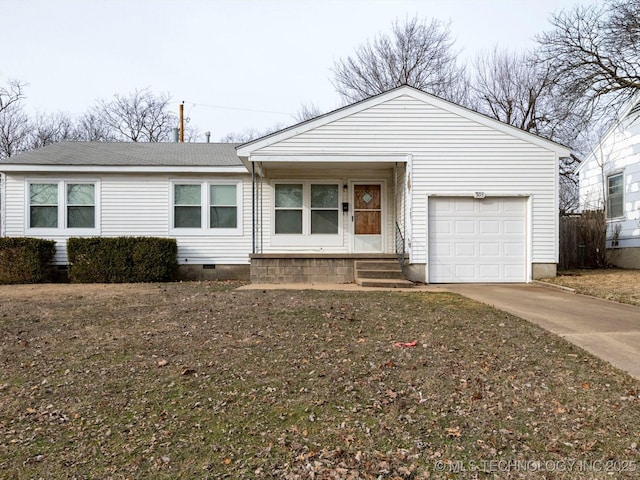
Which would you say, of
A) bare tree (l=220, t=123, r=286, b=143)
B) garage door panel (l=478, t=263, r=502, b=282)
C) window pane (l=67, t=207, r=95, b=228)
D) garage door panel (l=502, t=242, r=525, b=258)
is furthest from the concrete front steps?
bare tree (l=220, t=123, r=286, b=143)

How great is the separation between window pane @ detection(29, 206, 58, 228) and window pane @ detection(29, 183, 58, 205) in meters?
0.19

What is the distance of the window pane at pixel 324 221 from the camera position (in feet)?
40.5

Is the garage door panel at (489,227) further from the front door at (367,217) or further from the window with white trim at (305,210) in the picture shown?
the window with white trim at (305,210)

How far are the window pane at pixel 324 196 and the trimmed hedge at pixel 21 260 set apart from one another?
7170mm

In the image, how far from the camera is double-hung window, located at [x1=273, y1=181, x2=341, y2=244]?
12.3m

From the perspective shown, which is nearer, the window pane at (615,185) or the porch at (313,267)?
the porch at (313,267)

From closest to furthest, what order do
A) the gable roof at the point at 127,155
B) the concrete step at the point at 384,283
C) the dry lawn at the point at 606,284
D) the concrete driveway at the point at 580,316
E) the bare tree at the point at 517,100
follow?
1. the concrete driveway at the point at 580,316
2. the dry lawn at the point at 606,284
3. the concrete step at the point at 384,283
4. the gable roof at the point at 127,155
5. the bare tree at the point at 517,100

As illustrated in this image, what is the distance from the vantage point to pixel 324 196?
12383mm

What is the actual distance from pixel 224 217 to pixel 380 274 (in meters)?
4.88

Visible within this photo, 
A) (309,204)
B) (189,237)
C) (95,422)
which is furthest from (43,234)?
(95,422)

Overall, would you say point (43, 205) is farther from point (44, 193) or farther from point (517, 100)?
point (517, 100)

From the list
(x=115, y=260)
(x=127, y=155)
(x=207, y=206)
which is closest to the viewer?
(x=115, y=260)

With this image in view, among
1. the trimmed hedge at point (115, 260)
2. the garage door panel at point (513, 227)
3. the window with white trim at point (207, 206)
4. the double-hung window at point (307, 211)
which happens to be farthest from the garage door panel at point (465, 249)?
the trimmed hedge at point (115, 260)

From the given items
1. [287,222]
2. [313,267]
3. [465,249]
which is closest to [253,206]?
[287,222]
